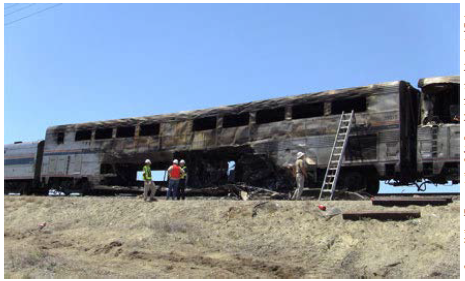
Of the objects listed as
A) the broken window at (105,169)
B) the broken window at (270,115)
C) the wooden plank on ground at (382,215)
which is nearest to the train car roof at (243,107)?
the broken window at (270,115)

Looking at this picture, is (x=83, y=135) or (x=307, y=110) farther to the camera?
(x=83, y=135)

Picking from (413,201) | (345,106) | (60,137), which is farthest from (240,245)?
(60,137)

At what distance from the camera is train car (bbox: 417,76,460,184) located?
14930 millimetres

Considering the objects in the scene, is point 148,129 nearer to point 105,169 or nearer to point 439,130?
point 105,169

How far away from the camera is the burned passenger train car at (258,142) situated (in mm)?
16203

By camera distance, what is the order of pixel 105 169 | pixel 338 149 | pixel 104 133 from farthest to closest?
pixel 104 133, pixel 105 169, pixel 338 149

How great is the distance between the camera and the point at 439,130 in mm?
15125

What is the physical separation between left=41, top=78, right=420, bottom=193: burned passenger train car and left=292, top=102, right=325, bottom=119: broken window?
0.12ft

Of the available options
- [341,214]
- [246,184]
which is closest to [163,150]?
[246,184]

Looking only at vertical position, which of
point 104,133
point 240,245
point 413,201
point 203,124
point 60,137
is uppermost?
point 203,124

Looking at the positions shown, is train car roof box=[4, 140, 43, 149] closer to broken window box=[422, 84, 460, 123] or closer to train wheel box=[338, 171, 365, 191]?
train wheel box=[338, 171, 365, 191]

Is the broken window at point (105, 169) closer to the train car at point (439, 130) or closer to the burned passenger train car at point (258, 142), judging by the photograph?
the burned passenger train car at point (258, 142)

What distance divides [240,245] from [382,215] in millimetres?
2994

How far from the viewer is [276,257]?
10.1 m
